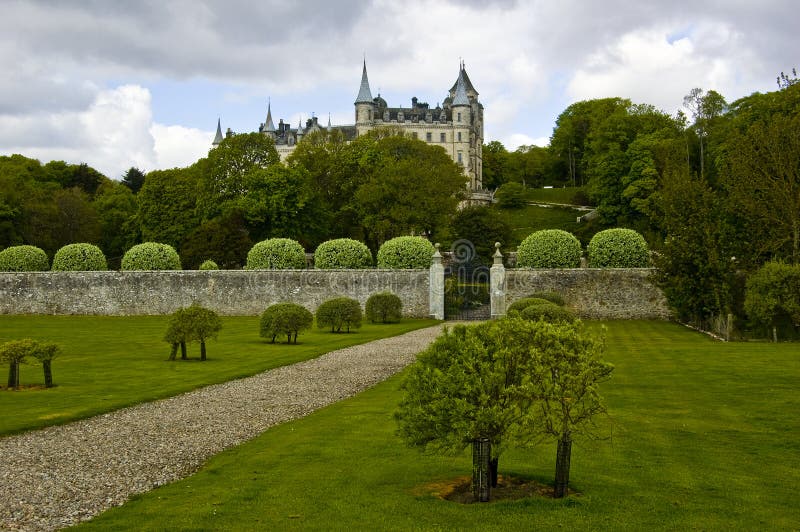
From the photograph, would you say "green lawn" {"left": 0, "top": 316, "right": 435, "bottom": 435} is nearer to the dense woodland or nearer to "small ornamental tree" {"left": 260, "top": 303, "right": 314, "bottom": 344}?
"small ornamental tree" {"left": 260, "top": 303, "right": 314, "bottom": 344}

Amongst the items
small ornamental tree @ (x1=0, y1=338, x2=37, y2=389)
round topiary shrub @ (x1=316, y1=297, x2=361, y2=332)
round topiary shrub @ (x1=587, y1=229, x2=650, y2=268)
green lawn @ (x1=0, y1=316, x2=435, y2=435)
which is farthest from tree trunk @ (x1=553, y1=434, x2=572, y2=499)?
round topiary shrub @ (x1=587, y1=229, x2=650, y2=268)

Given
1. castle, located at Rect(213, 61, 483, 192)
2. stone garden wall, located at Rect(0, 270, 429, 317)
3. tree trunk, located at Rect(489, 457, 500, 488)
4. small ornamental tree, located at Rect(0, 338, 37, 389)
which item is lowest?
tree trunk, located at Rect(489, 457, 500, 488)

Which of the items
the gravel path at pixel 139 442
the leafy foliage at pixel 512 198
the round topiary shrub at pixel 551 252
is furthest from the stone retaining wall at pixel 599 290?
the leafy foliage at pixel 512 198

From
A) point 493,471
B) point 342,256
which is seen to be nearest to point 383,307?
point 342,256

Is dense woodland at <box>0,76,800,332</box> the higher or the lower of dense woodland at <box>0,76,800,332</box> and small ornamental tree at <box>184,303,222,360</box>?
Result: the higher

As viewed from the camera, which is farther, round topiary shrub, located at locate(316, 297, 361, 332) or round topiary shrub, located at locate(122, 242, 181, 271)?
round topiary shrub, located at locate(122, 242, 181, 271)

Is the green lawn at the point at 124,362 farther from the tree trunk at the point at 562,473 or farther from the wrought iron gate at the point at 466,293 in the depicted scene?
the tree trunk at the point at 562,473

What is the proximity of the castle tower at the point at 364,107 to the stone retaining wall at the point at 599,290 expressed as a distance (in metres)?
88.7

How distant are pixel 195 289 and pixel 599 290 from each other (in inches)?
859

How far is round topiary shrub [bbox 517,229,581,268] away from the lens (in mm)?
39969

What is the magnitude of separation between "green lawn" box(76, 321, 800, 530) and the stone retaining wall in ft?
78.0

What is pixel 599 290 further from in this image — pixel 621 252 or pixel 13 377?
pixel 13 377

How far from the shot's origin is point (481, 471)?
326 inches

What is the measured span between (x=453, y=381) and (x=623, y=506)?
2.20 meters
